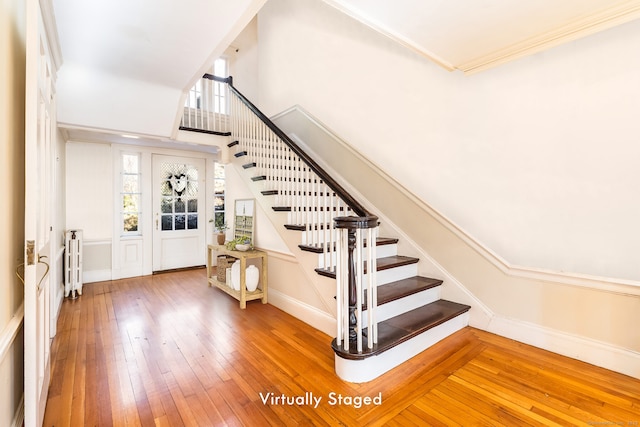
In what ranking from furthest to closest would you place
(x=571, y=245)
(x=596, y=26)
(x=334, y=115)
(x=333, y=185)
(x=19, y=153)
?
(x=334, y=115)
(x=333, y=185)
(x=571, y=245)
(x=596, y=26)
(x=19, y=153)

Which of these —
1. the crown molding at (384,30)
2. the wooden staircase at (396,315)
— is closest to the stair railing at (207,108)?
the wooden staircase at (396,315)

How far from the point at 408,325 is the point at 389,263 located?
0.65 m

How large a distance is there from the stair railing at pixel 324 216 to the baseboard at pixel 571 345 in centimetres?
129

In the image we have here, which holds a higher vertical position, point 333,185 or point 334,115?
point 334,115

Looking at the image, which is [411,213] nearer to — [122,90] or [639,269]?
[639,269]

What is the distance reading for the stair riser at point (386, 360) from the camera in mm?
1984

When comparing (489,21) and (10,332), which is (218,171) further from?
(489,21)

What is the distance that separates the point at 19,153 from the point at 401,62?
3.20 meters

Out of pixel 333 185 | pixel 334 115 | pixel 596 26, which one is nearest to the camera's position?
pixel 596 26

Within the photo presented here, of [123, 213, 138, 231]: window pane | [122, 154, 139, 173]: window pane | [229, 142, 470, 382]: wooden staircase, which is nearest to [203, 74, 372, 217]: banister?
[229, 142, 470, 382]: wooden staircase

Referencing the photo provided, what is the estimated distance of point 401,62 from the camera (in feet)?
10.4

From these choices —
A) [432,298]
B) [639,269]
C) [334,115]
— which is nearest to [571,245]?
[639,269]

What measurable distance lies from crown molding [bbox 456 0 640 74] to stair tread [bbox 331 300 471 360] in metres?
2.07

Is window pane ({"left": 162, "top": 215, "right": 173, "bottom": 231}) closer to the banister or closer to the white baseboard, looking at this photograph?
the white baseboard
